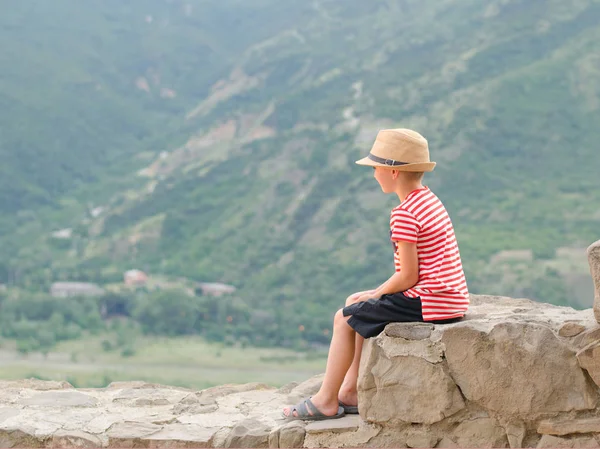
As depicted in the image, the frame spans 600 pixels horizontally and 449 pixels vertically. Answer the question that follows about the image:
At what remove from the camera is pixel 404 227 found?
4.06 metres

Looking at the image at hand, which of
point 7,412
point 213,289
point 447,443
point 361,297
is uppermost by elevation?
point 213,289

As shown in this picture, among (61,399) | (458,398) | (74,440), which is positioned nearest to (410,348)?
(458,398)

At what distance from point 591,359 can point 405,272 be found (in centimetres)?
85

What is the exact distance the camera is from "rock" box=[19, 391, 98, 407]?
4.99 metres

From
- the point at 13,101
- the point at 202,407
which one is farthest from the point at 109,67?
the point at 202,407

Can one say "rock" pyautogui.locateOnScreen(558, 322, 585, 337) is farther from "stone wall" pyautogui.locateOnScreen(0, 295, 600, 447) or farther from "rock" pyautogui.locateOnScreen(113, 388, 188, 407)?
"rock" pyautogui.locateOnScreen(113, 388, 188, 407)

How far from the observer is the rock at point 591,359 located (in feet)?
12.9

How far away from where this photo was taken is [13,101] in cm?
5209

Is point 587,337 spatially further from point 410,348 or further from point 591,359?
point 410,348

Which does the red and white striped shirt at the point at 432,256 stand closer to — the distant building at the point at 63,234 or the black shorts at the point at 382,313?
the black shorts at the point at 382,313

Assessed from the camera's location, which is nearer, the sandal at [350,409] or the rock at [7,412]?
the sandal at [350,409]

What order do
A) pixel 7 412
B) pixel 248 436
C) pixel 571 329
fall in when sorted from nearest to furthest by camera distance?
pixel 571 329 < pixel 248 436 < pixel 7 412

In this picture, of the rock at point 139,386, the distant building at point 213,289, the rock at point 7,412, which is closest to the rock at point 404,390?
the rock at point 139,386

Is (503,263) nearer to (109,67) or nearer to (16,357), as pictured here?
(16,357)
